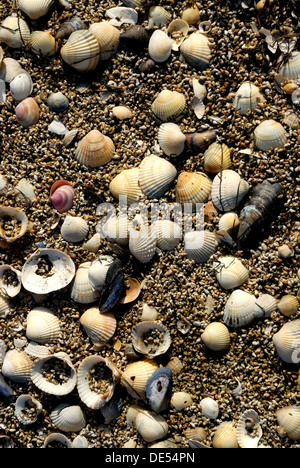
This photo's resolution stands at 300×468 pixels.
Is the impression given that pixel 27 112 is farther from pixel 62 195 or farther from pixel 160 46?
pixel 160 46

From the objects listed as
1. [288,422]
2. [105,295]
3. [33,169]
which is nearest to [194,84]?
[33,169]

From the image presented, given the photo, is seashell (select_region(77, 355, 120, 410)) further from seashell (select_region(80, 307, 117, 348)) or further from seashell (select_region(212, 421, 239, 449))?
seashell (select_region(212, 421, 239, 449))

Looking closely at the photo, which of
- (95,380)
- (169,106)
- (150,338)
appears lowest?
(95,380)

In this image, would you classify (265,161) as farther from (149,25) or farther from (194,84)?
(149,25)

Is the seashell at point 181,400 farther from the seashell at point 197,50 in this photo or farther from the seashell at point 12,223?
the seashell at point 197,50

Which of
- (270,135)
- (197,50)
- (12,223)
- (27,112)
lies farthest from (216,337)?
(27,112)

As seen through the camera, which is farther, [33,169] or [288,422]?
[33,169]
